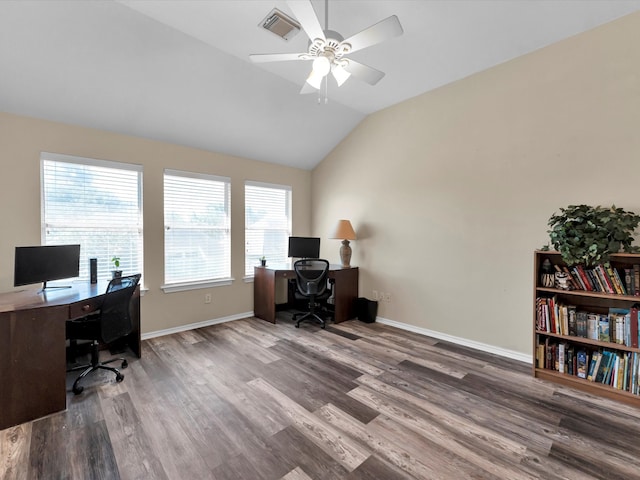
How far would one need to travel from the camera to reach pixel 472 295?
3283 millimetres

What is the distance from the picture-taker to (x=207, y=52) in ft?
9.05

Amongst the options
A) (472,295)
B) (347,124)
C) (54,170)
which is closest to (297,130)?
(347,124)

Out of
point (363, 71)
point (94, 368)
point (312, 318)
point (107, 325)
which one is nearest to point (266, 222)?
point (312, 318)

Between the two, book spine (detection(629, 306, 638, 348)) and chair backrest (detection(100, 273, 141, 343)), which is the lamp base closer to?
chair backrest (detection(100, 273, 141, 343))

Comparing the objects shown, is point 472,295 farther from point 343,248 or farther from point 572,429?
point 343,248

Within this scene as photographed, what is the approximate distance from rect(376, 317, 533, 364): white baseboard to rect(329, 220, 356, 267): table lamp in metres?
1.01

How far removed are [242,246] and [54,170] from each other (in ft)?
7.43

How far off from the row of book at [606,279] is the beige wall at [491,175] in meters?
0.42

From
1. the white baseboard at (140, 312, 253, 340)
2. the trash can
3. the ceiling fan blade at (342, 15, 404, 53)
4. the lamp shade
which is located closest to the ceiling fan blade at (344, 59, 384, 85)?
the ceiling fan blade at (342, 15, 404, 53)

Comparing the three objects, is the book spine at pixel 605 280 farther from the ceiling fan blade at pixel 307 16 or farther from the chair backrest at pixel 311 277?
the ceiling fan blade at pixel 307 16

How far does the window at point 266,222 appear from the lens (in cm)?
450

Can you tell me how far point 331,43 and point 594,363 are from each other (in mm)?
3254

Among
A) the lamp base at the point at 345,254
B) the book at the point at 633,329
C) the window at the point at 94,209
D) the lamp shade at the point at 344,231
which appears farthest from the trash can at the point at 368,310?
the window at the point at 94,209

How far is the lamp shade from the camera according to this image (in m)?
4.23
